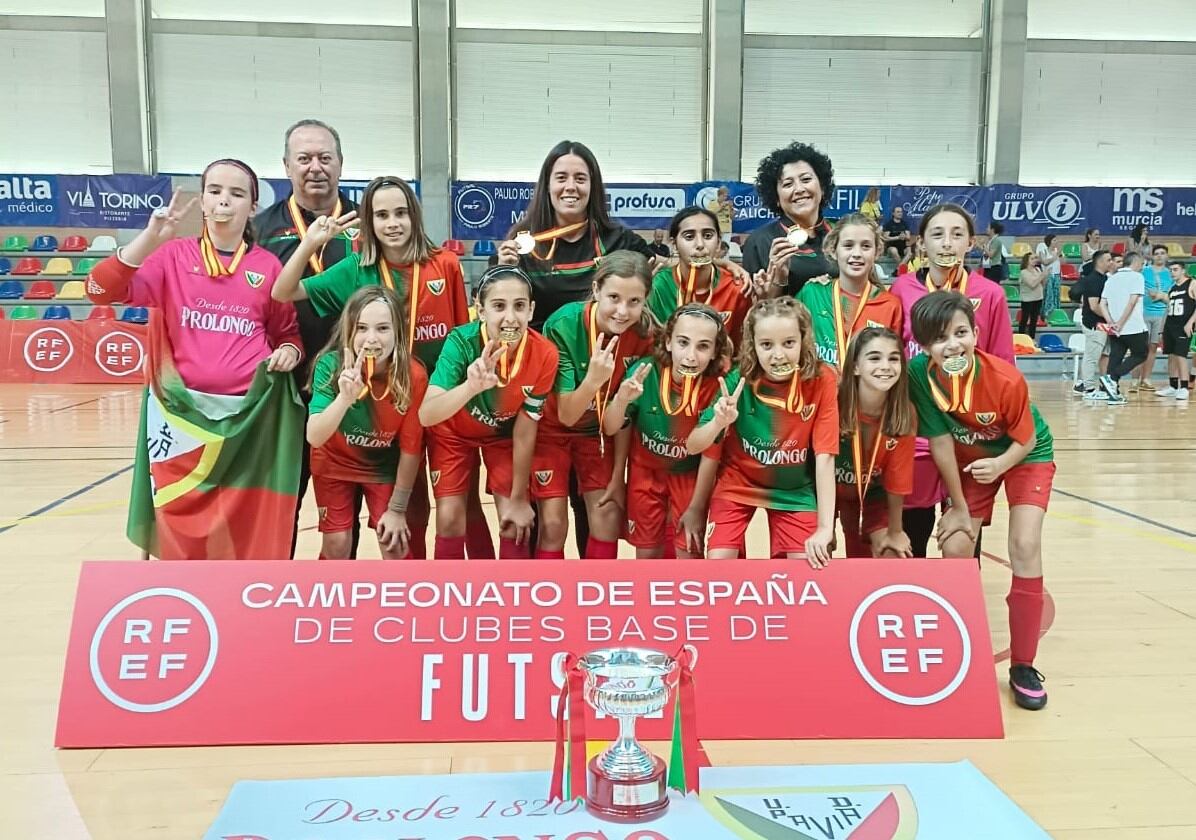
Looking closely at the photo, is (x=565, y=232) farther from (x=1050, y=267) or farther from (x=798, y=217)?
(x=1050, y=267)

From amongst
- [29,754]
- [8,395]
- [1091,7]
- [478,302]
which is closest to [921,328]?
[478,302]

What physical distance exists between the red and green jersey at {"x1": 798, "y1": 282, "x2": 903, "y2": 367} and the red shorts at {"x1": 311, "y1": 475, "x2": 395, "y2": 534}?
5.53 feet

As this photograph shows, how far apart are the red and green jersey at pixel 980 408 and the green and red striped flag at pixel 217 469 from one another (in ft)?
7.40

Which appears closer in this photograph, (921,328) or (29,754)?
(29,754)

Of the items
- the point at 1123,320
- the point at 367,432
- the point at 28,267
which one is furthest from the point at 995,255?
the point at 28,267

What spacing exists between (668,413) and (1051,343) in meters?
13.5

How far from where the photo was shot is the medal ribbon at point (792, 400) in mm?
3211

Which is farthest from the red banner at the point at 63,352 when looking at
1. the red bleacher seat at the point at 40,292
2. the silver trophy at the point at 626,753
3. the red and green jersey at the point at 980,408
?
the silver trophy at the point at 626,753

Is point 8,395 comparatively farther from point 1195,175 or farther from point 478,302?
point 1195,175

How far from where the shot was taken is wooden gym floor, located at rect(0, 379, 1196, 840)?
95.6 inches

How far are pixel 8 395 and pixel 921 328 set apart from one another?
1149 centimetres

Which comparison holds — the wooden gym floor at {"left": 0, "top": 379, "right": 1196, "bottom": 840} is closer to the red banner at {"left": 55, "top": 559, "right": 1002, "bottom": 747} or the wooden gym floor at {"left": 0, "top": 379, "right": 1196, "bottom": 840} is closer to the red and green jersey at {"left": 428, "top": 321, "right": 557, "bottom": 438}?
the red banner at {"left": 55, "top": 559, "right": 1002, "bottom": 747}

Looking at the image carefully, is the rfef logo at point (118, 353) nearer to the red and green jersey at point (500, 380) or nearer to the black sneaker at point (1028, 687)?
the red and green jersey at point (500, 380)

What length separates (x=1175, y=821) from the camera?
236 cm
